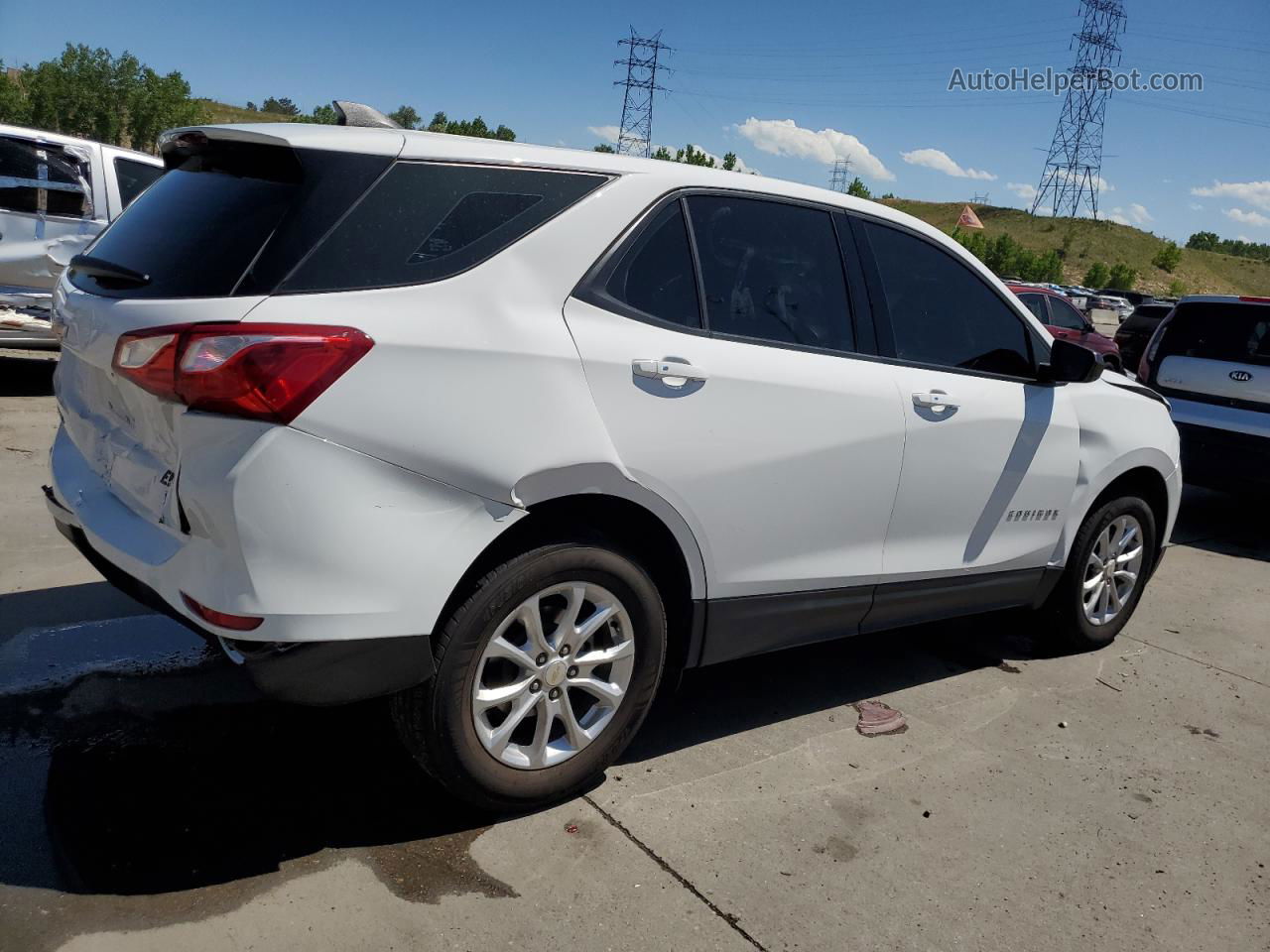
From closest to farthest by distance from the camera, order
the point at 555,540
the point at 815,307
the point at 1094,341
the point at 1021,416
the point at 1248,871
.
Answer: the point at 555,540 < the point at 1248,871 < the point at 815,307 < the point at 1021,416 < the point at 1094,341

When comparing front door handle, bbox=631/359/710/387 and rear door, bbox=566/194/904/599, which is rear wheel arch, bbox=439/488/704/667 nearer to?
rear door, bbox=566/194/904/599

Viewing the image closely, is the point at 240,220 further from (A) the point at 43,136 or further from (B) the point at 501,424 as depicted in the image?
(A) the point at 43,136

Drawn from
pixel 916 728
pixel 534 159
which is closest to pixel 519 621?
pixel 534 159

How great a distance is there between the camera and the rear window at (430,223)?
259 centimetres

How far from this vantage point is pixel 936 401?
379 centimetres

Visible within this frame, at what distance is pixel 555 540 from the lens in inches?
114

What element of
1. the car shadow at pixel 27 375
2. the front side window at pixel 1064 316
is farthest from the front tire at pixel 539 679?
the front side window at pixel 1064 316

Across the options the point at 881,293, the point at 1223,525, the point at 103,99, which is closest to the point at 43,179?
the point at 881,293

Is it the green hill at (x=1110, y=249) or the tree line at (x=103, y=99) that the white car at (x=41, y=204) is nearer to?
the tree line at (x=103, y=99)

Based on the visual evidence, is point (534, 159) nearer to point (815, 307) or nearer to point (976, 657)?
point (815, 307)

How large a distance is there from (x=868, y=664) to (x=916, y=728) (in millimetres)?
649

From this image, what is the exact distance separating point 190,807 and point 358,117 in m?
2.09

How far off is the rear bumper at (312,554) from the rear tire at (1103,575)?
3126 mm

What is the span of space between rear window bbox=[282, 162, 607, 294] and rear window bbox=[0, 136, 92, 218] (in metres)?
7.25
